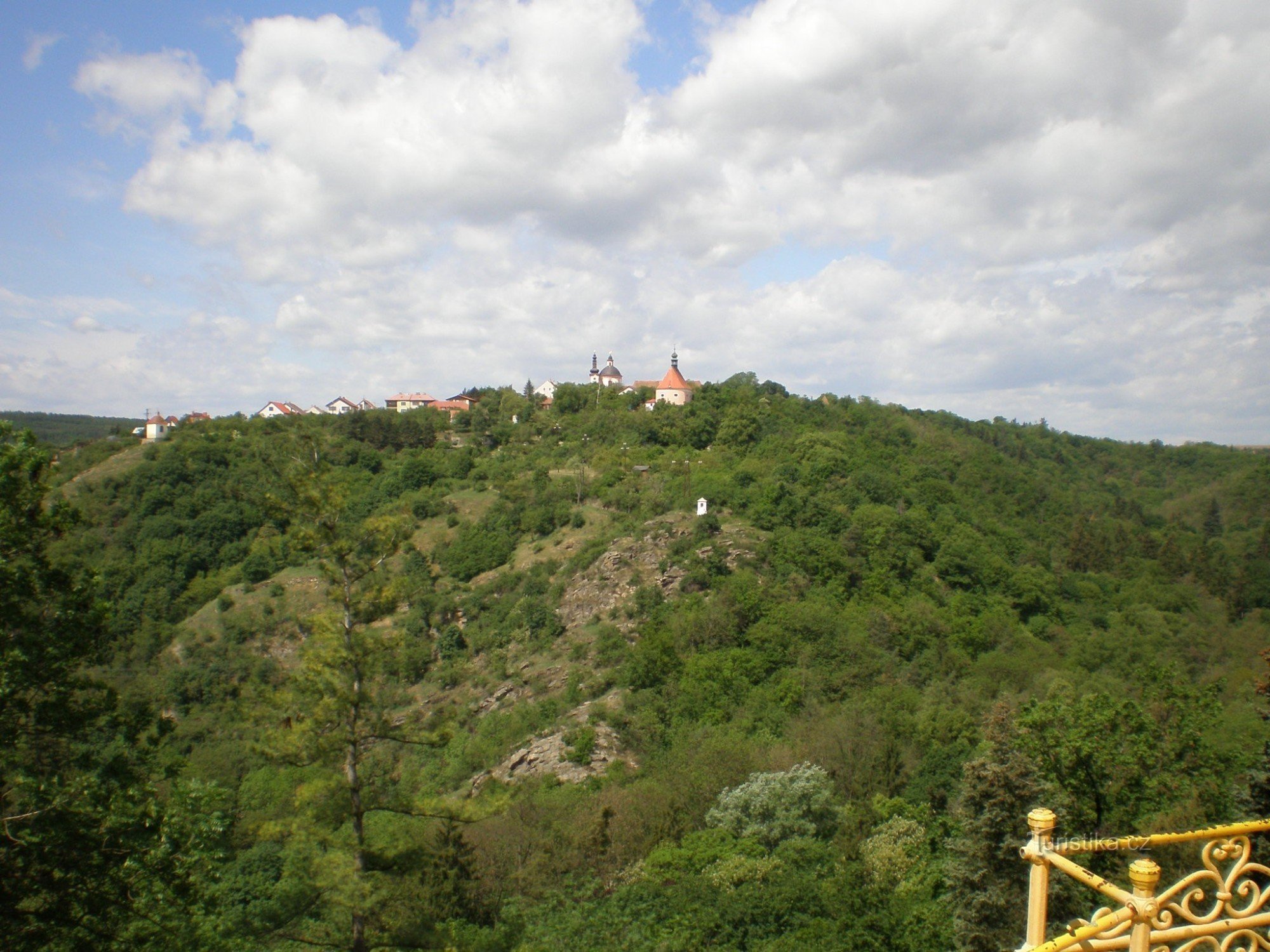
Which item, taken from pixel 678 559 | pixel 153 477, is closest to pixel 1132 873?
pixel 678 559

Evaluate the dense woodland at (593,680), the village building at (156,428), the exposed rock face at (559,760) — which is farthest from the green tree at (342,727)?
the village building at (156,428)

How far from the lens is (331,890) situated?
1045cm

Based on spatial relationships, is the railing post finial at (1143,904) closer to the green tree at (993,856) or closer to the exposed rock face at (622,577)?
the green tree at (993,856)

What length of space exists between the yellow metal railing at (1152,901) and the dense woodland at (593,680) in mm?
8673

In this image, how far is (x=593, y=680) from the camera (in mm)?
37094

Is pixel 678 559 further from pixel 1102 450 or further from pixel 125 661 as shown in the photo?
pixel 1102 450

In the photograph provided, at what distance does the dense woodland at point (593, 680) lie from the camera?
31.7 ft

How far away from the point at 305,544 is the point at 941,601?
4219 cm

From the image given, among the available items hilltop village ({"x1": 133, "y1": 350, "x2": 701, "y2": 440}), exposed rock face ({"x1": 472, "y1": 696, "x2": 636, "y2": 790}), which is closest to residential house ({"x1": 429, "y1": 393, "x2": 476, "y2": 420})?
hilltop village ({"x1": 133, "y1": 350, "x2": 701, "y2": 440})

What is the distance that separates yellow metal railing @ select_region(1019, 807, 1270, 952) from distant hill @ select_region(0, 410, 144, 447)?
301ft

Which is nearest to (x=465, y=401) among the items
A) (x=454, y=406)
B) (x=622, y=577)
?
(x=454, y=406)

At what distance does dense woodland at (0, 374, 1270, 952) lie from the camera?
9.65 m

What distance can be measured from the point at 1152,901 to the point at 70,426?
504ft

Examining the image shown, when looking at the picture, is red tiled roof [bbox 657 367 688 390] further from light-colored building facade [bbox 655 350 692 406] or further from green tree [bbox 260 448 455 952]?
green tree [bbox 260 448 455 952]
